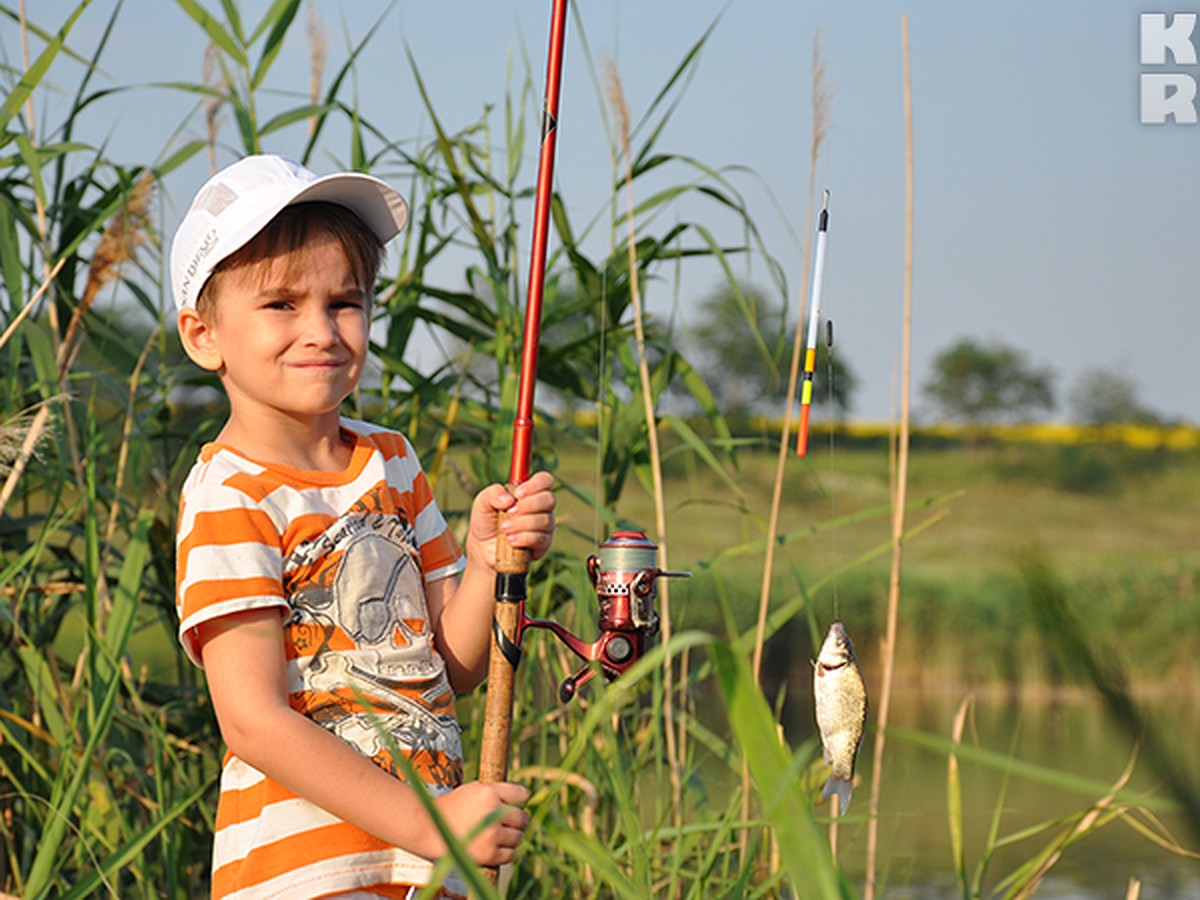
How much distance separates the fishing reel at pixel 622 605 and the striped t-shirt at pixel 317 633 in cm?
13

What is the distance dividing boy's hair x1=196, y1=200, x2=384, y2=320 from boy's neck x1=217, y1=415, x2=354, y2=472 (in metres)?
0.11

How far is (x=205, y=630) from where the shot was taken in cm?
114

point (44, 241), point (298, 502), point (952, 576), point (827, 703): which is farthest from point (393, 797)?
point (952, 576)

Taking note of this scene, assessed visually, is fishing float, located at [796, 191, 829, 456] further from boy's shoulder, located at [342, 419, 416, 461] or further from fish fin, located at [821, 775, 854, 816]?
boy's shoulder, located at [342, 419, 416, 461]

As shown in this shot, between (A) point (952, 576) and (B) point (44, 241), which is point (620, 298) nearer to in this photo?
(B) point (44, 241)

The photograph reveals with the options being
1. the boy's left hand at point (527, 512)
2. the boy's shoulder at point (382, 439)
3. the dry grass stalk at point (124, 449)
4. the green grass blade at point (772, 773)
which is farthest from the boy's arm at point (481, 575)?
the dry grass stalk at point (124, 449)

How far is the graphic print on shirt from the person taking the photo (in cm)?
117

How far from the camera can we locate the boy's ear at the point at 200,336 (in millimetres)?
1262

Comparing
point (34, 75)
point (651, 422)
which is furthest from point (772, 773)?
point (34, 75)

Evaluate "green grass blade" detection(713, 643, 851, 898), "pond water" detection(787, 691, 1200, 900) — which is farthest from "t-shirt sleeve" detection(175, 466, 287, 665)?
"pond water" detection(787, 691, 1200, 900)

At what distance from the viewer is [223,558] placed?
3.71ft

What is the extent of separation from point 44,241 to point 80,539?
0.45 meters

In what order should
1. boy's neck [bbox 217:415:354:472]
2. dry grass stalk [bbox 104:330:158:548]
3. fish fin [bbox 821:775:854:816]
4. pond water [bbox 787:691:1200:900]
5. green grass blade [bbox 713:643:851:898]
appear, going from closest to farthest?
1. green grass blade [bbox 713:643:851:898]
2. fish fin [bbox 821:775:854:816]
3. boy's neck [bbox 217:415:354:472]
4. dry grass stalk [bbox 104:330:158:548]
5. pond water [bbox 787:691:1200:900]

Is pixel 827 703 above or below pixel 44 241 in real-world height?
below
